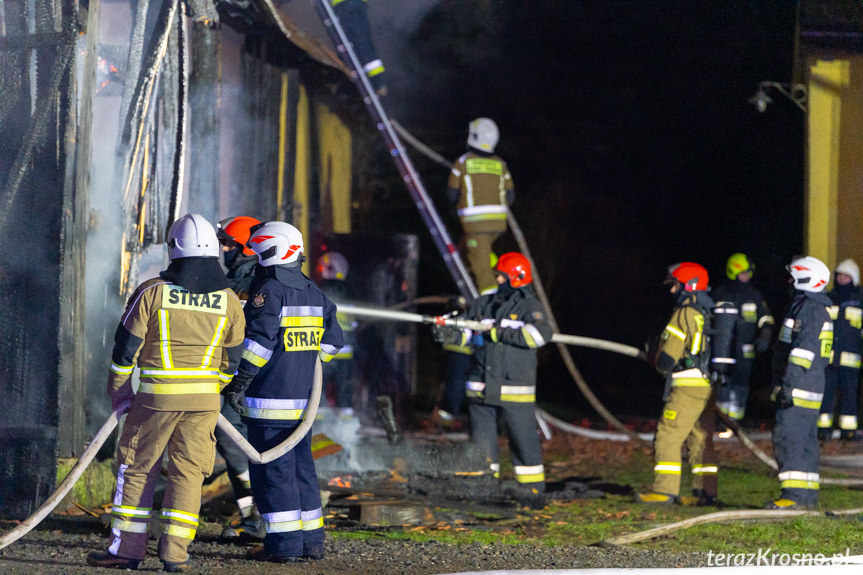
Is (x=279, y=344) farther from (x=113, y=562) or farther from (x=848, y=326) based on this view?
(x=848, y=326)

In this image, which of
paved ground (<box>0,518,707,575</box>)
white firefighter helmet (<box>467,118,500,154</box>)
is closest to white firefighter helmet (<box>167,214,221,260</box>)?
paved ground (<box>0,518,707,575</box>)

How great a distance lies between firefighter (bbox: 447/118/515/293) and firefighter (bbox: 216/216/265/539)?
427 centimetres

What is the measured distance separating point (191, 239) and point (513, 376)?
3.62 m

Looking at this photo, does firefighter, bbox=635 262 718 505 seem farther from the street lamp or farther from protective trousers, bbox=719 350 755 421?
the street lamp

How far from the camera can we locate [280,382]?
613cm

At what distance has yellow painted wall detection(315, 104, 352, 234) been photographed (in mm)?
13750

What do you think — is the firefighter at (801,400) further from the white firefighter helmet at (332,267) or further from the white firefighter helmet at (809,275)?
the white firefighter helmet at (332,267)

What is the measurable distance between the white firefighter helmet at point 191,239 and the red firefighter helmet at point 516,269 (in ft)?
11.1

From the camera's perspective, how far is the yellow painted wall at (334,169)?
13.8 m

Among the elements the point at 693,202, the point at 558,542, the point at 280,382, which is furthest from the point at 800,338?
the point at 693,202

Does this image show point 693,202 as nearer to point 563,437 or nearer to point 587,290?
point 587,290

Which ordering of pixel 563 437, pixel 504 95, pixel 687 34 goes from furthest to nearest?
pixel 504 95 → pixel 687 34 → pixel 563 437

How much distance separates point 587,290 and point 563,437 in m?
7.33

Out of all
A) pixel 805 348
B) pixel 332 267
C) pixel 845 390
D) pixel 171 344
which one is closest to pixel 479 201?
pixel 332 267
